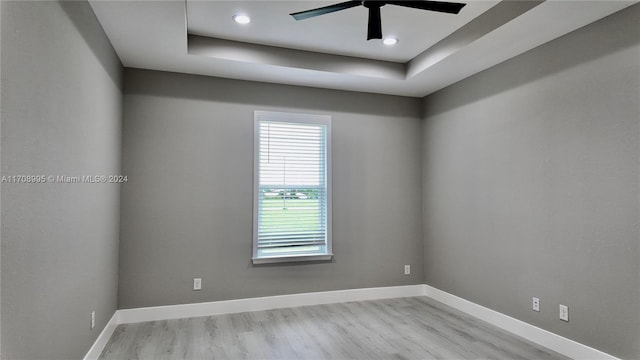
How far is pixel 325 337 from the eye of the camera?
10.6 feet

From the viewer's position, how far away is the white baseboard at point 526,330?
2715mm

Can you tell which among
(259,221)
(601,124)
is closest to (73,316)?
(259,221)

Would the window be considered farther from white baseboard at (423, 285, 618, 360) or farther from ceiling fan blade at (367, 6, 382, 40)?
ceiling fan blade at (367, 6, 382, 40)

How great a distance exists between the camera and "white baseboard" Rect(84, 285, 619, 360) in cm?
283

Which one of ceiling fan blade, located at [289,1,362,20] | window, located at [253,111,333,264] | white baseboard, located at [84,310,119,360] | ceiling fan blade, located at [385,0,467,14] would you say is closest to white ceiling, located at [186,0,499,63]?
ceiling fan blade, located at [289,1,362,20]

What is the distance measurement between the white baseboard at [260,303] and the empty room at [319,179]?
0.02m

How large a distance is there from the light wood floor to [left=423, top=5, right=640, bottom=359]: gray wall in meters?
0.43

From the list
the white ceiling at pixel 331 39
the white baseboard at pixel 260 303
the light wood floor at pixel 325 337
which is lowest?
the light wood floor at pixel 325 337

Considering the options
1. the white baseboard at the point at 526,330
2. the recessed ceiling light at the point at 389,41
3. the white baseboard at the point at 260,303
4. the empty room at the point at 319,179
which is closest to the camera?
the empty room at the point at 319,179

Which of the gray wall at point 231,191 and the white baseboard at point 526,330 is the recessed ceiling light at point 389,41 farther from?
the white baseboard at point 526,330

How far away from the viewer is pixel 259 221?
4035 millimetres

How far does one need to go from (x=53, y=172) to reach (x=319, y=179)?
2812 millimetres

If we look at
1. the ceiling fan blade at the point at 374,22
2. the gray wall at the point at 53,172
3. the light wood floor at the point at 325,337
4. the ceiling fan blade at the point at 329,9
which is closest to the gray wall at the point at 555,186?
the light wood floor at the point at 325,337

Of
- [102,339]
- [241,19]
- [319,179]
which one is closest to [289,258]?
[319,179]
